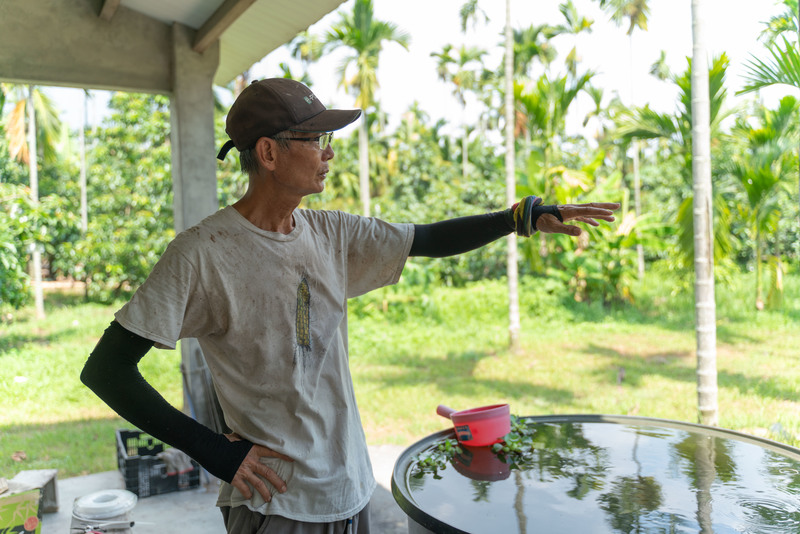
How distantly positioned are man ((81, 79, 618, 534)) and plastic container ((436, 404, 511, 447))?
2.73 ft

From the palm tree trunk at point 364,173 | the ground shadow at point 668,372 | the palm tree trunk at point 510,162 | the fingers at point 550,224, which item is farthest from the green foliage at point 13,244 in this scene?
the fingers at point 550,224

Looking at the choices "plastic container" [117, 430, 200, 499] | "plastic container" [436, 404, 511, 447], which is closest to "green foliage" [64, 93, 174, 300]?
"plastic container" [117, 430, 200, 499]

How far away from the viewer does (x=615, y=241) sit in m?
11.7

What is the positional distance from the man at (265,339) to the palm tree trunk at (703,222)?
13.0 ft

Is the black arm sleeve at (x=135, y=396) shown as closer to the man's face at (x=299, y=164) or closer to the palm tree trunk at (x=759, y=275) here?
the man's face at (x=299, y=164)

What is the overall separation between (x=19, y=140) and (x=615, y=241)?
12.2 metres

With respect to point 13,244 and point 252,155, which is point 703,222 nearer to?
point 252,155

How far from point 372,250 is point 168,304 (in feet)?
1.95

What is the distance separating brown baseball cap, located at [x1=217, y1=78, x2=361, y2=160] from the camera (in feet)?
5.17

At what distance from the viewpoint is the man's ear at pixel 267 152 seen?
1.60m

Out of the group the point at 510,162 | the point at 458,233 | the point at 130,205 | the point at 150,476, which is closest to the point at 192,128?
the point at 150,476

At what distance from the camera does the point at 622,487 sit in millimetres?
2076

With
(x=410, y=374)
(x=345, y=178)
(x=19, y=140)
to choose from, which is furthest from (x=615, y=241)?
(x=19, y=140)

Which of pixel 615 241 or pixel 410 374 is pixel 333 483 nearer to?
pixel 410 374
